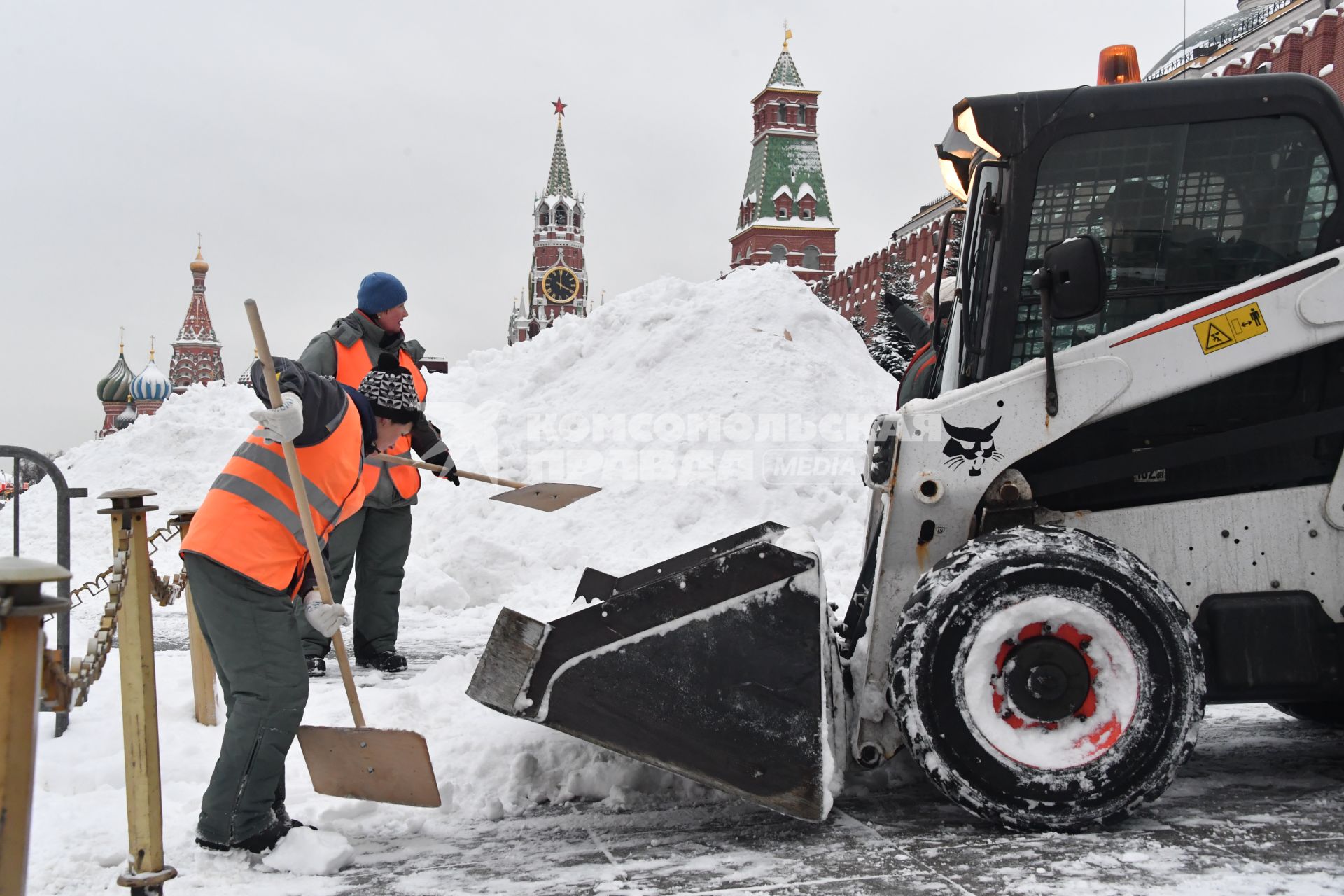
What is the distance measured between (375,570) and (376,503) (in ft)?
1.37

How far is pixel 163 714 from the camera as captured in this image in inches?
181

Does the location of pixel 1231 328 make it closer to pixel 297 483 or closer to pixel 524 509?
pixel 297 483

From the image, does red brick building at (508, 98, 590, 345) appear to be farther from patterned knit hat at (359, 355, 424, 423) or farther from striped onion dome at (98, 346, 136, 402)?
patterned knit hat at (359, 355, 424, 423)

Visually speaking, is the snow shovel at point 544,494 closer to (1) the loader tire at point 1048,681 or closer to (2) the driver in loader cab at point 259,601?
(2) the driver in loader cab at point 259,601

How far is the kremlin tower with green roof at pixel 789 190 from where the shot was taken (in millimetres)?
53938

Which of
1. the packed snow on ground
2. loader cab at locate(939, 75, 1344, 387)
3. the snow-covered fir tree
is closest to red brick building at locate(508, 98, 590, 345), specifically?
the snow-covered fir tree

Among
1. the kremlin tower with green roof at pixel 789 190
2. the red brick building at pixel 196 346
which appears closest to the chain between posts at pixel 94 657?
the kremlin tower with green roof at pixel 789 190

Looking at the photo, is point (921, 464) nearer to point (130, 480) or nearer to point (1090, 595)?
point (1090, 595)

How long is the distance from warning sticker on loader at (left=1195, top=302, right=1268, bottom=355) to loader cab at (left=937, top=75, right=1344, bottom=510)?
19 centimetres

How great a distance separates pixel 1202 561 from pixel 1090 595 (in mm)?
655

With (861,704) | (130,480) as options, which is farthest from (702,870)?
(130,480)

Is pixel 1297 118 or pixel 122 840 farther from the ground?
pixel 1297 118

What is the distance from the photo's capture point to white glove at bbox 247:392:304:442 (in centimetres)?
302

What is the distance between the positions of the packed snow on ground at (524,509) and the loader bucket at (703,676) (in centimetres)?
61
